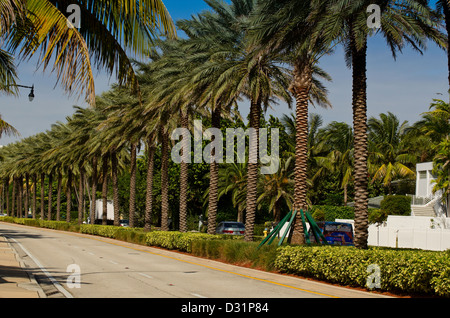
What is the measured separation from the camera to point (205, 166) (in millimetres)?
63812

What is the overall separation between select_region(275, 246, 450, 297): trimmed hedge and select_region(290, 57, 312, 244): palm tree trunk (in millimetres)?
2842

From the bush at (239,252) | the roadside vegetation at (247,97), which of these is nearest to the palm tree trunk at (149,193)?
the roadside vegetation at (247,97)

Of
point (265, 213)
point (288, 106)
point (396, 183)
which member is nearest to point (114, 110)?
point (288, 106)

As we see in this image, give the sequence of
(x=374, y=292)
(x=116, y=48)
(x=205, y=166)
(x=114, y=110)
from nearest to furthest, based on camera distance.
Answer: (x=116, y=48)
(x=374, y=292)
(x=114, y=110)
(x=205, y=166)

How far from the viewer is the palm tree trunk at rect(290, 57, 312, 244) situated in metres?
21.5

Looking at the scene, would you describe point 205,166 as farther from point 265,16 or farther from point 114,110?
point 265,16

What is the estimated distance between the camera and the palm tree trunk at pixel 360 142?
17484mm

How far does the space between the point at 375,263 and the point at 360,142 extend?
5.07 m

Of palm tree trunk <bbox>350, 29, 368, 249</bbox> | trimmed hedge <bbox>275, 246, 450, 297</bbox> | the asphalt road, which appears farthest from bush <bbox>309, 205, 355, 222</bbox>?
palm tree trunk <bbox>350, 29, 368, 249</bbox>

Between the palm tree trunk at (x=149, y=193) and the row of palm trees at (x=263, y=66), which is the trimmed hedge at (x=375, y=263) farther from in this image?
the palm tree trunk at (x=149, y=193)

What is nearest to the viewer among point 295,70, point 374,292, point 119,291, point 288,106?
point 119,291

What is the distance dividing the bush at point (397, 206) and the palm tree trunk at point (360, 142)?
31839 millimetres

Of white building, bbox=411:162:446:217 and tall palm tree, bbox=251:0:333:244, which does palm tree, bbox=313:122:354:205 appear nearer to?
white building, bbox=411:162:446:217

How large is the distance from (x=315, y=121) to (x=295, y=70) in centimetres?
4430
